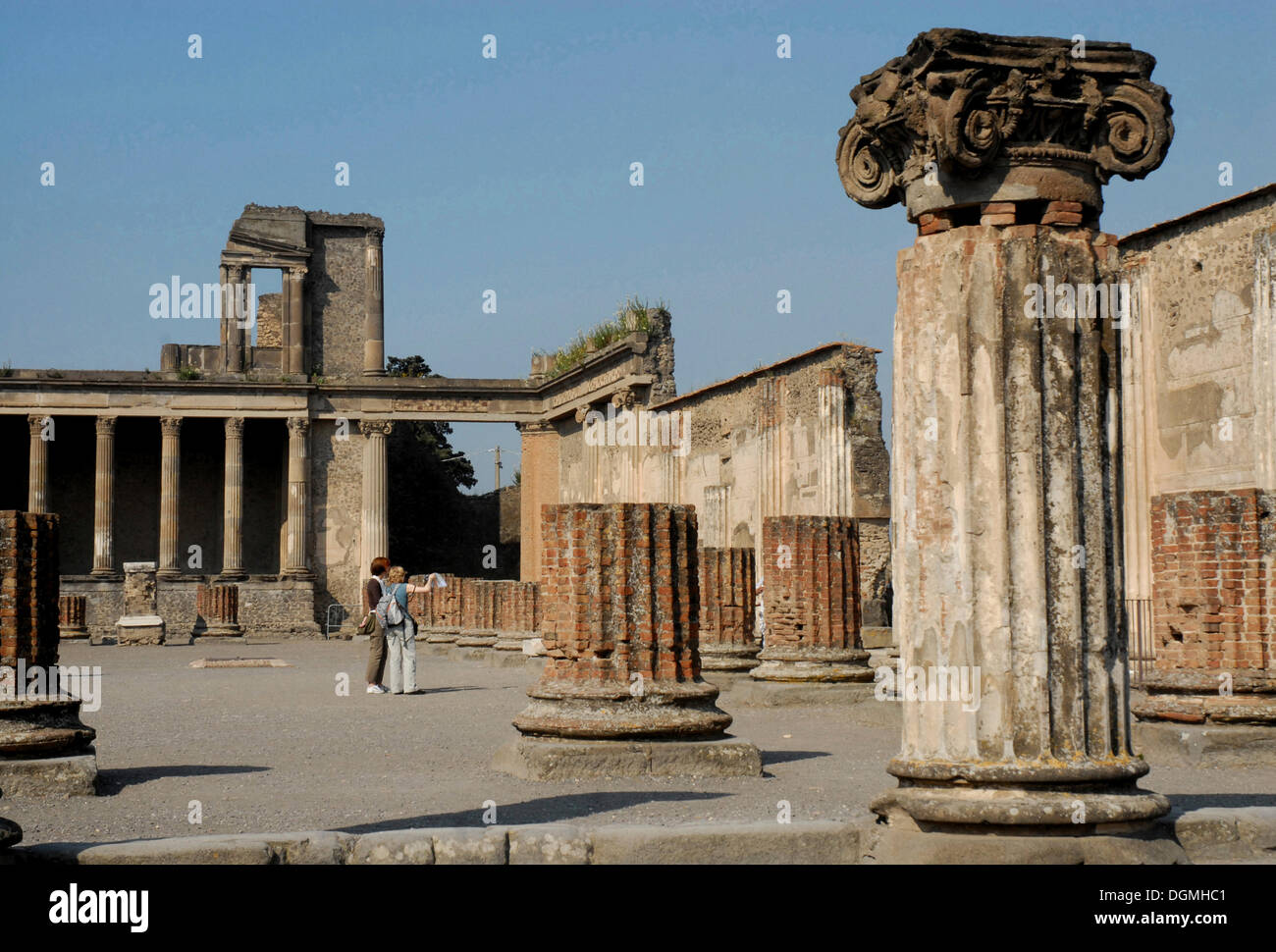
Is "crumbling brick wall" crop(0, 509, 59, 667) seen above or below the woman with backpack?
above

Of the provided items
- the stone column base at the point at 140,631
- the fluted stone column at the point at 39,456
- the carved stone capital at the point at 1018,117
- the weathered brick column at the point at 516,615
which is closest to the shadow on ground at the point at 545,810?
the carved stone capital at the point at 1018,117

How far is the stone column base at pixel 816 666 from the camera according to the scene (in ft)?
42.0

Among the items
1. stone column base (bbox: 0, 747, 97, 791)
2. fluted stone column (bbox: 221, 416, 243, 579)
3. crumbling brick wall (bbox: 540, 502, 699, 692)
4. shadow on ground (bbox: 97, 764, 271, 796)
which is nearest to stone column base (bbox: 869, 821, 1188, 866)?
crumbling brick wall (bbox: 540, 502, 699, 692)

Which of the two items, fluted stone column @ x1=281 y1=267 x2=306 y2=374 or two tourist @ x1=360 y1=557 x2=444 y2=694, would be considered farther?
fluted stone column @ x1=281 y1=267 x2=306 y2=374

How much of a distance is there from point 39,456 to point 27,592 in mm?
29382

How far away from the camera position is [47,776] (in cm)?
767

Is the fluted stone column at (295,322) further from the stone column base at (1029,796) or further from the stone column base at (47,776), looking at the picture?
the stone column base at (1029,796)

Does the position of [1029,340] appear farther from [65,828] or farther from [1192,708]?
[1192,708]

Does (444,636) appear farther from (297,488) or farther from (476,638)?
(297,488)

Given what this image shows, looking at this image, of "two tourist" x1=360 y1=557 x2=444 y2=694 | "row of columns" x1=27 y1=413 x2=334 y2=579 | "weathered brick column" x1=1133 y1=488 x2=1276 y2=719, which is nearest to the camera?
"weathered brick column" x1=1133 y1=488 x2=1276 y2=719

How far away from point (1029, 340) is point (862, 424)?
1416 cm

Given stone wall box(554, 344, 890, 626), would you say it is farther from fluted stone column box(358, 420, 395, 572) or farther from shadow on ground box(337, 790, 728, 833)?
fluted stone column box(358, 420, 395, 572)

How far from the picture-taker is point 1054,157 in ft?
17.3

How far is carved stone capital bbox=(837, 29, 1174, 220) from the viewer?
16.9 ft
